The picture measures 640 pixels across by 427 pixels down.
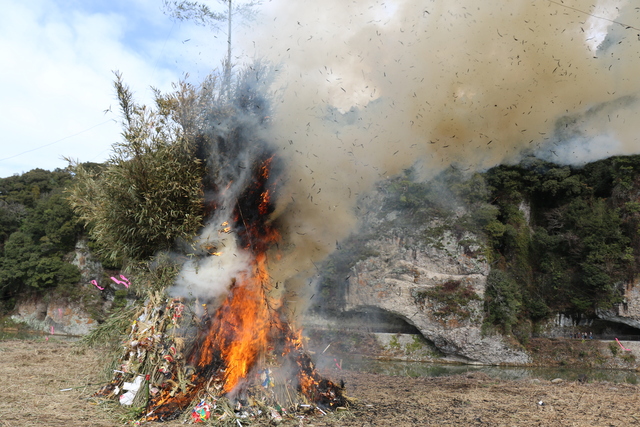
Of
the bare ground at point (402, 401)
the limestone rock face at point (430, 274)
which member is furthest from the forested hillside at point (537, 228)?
the bare ground at point (402, 401)

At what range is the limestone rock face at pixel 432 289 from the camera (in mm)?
29312

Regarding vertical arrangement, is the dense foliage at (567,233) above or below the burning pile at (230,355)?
above

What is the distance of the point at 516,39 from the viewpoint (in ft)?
29.3

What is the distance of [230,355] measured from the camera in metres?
8.88

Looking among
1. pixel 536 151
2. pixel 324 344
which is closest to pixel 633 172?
pixel 536 151

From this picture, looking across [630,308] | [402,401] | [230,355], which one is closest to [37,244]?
[230,355]

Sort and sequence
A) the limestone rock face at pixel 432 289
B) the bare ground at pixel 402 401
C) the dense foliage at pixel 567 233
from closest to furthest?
the bare ground at pixel 402 401, the limestone rock face at pixel 432 289, the dense foliage at pixel 567 233

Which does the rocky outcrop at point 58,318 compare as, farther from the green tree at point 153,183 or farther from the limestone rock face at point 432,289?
the green tree at point 153,183

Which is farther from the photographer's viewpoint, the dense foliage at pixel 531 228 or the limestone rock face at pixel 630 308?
the dense foliage at pixel 531 228

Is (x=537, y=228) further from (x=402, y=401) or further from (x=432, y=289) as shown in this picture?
(x=402, y=401)

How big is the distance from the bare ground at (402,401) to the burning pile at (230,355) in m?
0.57

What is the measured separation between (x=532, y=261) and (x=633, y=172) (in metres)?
9.47

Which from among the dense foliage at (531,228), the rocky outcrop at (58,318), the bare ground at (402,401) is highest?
the dense foliage at (531,228)

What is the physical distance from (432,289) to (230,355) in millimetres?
24922
